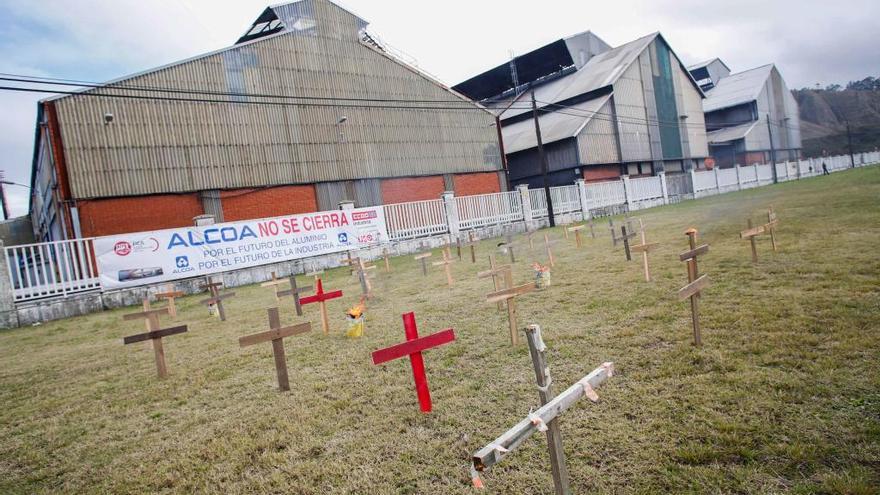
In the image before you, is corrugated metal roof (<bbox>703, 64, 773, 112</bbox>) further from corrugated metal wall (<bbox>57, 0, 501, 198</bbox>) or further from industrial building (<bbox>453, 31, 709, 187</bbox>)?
corrugated metal wall (<bbox>57, 0, 501, 198</bbox>)

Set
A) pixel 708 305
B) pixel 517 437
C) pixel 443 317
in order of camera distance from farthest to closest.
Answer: pixel 443 317, pixel 708 305, pixel 517 437

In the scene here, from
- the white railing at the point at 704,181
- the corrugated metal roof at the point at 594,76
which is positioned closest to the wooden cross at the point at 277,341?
the corrugated metal roof at the point at 594,76

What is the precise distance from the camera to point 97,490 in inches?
133

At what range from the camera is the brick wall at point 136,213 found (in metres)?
16.1

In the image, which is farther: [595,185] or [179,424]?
[595,185]

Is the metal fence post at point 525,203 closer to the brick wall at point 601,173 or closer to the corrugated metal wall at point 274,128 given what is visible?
the corrugated metal wall at point 274,128

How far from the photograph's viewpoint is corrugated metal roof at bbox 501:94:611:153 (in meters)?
31.2

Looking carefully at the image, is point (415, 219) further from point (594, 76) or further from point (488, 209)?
point (594, 76)

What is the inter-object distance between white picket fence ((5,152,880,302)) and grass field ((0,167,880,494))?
6.09m

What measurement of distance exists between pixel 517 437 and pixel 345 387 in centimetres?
317

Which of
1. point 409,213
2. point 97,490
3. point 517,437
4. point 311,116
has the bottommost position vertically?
point 97,490

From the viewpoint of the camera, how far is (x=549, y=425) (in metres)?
2.28

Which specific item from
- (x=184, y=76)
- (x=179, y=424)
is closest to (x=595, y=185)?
(x=184, y=76)

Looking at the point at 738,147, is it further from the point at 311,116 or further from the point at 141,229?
the point at 141,229
